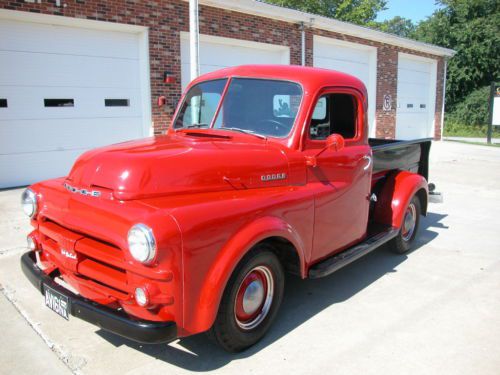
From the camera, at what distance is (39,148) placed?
8.68m

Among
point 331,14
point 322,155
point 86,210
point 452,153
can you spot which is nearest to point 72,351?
point 86,210

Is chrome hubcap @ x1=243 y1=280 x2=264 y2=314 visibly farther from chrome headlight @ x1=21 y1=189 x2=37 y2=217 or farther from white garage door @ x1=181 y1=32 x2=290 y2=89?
white garage door @ x1=181 y1=32 x2=290 y2=89

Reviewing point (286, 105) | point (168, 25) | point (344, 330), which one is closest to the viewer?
point (344, 330)

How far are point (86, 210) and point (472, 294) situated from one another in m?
3.54

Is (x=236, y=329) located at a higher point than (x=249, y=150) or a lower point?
lower

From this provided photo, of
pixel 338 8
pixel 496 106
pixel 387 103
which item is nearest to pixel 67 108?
pixel 387 103

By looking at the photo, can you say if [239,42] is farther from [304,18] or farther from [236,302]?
[236,302]

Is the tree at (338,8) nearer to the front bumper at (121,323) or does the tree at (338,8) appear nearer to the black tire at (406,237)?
the black tire at (406,237)

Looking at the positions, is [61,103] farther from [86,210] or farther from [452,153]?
[452,153]

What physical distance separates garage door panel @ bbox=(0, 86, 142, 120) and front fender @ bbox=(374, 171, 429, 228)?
636cm

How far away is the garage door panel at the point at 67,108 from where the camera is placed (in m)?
8.26

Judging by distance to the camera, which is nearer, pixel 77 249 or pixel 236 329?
pixel 77 249

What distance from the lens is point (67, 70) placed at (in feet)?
28.8

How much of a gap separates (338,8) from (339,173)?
3624 centimetres
